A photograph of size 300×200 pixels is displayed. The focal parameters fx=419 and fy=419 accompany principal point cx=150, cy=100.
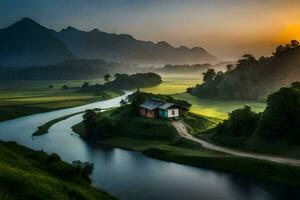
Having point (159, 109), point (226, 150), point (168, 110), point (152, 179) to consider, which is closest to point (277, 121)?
point (226, 150)

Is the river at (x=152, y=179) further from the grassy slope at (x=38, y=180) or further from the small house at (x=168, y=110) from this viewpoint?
the small house at (x=168, y=110)

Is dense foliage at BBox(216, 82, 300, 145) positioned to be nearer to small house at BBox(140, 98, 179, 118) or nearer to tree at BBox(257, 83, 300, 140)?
tree at BBox(257, 83, 300, 140)

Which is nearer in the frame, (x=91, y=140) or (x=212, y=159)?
(x=212, y=159)

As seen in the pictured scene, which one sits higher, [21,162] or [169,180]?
[21,162]

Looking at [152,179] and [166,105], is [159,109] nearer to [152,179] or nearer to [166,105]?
[166,105]

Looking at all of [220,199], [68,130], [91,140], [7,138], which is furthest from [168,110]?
[220,199]

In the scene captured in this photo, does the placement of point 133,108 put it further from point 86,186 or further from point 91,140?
point 86,186
